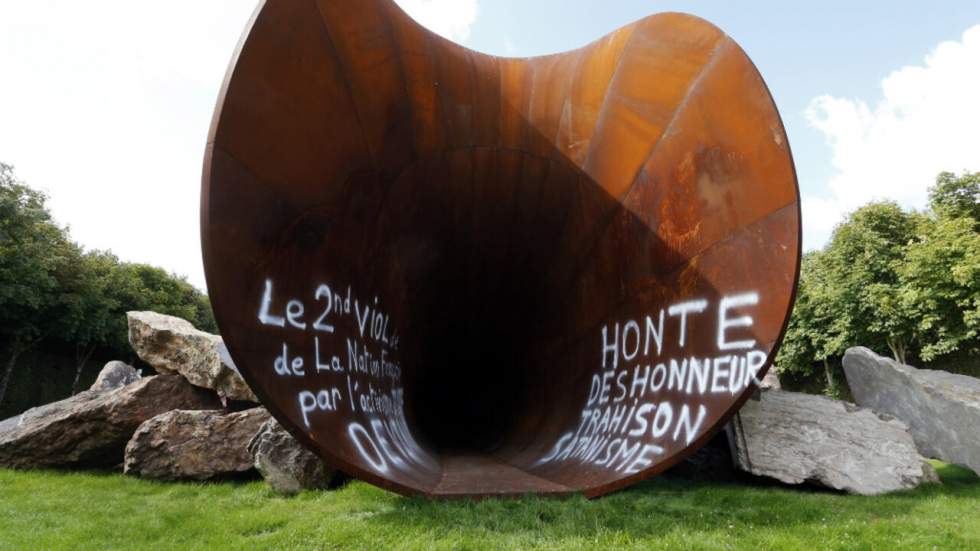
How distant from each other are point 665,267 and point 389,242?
8.16 feet

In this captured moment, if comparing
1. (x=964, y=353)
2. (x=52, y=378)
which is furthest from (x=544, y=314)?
(x=52, y=378)

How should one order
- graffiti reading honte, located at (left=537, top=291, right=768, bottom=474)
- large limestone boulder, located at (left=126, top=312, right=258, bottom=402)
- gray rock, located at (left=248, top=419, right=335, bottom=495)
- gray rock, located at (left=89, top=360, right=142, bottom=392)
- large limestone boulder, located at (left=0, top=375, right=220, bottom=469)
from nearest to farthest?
graffiti reading honte, located at (left=537, top=291, right=768, bottom=474) → gray rock, located at (left=248, top=419, right=335, bottom=495) → large limestone boulder, located at (left=0, top=375, right=220, bottom=469) → large limestone boulder, located at (left=126, top=312, right=258, bottom=402) → gray rock, located at (left=89, top=360, right=142, bottom=392)

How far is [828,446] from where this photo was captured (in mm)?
5246

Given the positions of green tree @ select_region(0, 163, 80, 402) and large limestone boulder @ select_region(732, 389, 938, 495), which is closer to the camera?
large limestone boulder @ select_region(732, 389, 938, 495)

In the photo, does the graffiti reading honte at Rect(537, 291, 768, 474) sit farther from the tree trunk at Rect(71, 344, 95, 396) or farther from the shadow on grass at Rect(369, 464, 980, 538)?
the tree trunk at Rect(71, 344, 95, 396)

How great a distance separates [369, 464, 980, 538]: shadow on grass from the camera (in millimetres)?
3432

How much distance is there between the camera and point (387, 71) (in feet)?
15.4

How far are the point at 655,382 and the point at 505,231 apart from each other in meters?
2.42

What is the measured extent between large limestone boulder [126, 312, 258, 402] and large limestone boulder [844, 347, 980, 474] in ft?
26.0

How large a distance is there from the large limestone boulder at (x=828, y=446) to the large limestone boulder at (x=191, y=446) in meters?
5.15

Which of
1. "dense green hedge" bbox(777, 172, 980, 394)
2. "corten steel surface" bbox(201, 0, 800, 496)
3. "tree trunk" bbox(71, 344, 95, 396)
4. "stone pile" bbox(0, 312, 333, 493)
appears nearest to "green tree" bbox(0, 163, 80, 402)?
"tree trunk" bbox(71, 344, 95, 396)

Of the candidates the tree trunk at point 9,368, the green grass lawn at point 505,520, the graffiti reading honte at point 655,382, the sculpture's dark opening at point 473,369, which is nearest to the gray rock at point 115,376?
the green grass lawn at point 505,520

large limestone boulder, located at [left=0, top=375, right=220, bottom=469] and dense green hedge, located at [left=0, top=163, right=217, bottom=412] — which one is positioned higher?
dense green hedge, located at [left=0, top=163, right=217, bottom=412]

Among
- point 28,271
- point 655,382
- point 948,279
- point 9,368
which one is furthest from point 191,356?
point 948,279
